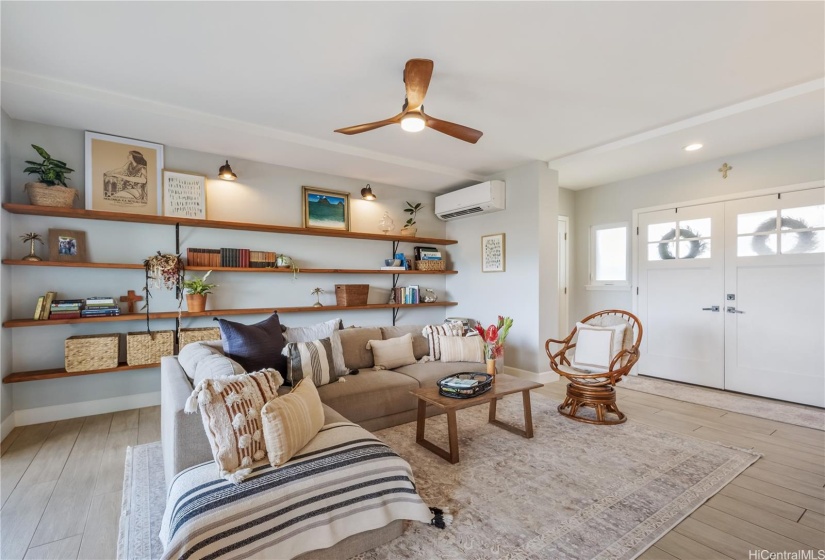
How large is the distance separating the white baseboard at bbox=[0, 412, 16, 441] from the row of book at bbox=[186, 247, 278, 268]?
182 centimetres

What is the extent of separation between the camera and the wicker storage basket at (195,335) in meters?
3.63

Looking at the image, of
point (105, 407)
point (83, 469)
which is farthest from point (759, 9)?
point (105, 407)

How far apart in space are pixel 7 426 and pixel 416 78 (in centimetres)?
417

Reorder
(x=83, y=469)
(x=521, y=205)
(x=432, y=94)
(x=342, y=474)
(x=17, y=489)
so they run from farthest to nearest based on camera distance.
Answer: (x=521, y=205)
(x=432, y=94)
(x=83, y=469)
(x=17, y=489)
(x=342, y=474)

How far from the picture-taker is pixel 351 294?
15.3ft

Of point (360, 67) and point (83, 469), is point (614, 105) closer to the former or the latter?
point (360, 67)

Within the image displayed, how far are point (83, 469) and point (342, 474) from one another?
2084mm

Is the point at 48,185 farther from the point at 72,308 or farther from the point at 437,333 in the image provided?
the point at 437,333

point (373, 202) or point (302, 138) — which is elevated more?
point (302, 138)

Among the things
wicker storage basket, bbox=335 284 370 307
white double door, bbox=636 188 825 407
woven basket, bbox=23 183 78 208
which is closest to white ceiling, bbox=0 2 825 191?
woven basket, bbox=23 183 78 208

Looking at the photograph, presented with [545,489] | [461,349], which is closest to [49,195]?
[461,349]

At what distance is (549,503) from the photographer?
2.01m

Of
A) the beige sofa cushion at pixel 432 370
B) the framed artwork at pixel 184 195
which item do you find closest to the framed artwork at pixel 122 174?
the framed artwork at pixel 184 195

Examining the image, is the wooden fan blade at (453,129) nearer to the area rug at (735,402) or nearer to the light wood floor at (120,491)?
the light wood floor at (120,491)
